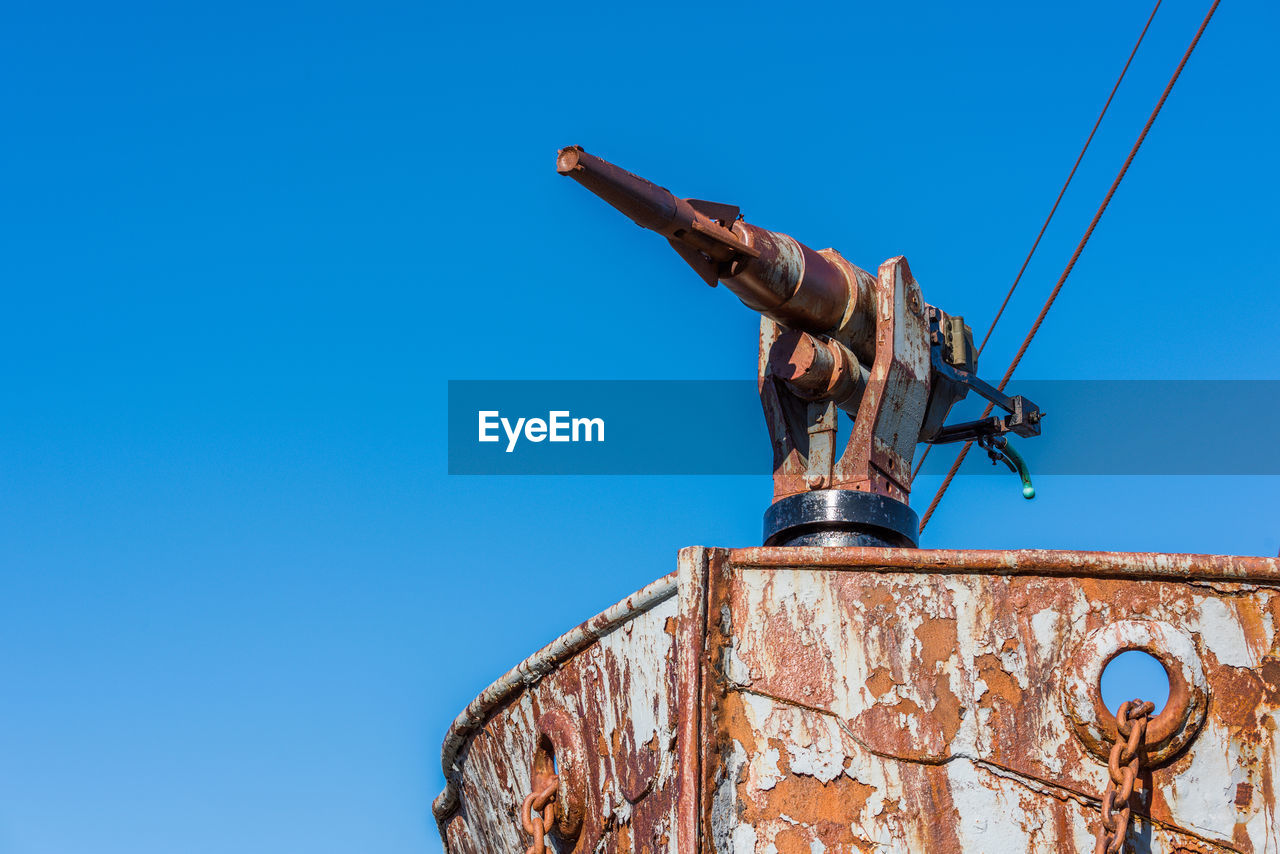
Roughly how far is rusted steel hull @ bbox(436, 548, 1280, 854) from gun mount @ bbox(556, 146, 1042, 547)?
667mm

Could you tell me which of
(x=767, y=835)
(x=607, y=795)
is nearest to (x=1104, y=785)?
(x=767, y=835)

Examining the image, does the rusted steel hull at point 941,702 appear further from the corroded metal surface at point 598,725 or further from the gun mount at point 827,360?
the gun mount at point 827,360

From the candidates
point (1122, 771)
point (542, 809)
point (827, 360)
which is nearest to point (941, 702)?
point (1122, 771)

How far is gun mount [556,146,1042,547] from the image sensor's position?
3854mm

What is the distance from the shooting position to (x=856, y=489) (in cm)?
396

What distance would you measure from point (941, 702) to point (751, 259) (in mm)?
1446

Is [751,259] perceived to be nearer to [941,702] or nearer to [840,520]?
[840,520]

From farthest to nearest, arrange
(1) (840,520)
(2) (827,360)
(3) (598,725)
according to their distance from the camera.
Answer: (2) (827,360)
(1) (840,520)
(3) (598,725)

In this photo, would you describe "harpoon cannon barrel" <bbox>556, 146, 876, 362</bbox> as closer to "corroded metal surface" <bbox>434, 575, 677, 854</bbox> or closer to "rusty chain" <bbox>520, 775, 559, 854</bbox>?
"corroded metal surface" <bbox>434, 575, 677, 854</bbox>

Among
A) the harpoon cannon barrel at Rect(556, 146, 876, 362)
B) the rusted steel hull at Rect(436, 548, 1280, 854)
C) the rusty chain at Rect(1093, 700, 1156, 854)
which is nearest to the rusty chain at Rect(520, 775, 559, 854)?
the rusted steel hull at Rect(436, 548, 1280, 854)

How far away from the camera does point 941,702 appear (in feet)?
10.2

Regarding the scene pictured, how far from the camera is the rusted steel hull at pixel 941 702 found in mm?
3023

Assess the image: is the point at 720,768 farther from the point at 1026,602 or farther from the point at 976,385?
the point at 976,385

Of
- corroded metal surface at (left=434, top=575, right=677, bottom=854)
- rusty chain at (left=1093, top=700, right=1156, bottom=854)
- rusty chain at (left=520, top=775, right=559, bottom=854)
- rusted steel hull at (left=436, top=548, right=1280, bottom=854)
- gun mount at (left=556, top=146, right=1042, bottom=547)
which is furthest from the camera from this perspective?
gun mount at (left=556, top=146, right=1042, bottom=547)
